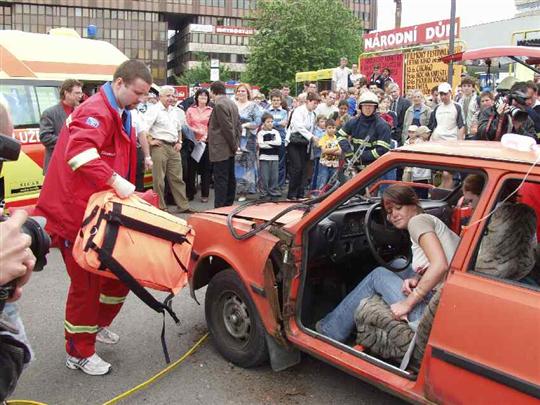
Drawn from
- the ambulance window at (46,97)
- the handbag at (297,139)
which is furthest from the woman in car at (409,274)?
the handbag at (297,139)

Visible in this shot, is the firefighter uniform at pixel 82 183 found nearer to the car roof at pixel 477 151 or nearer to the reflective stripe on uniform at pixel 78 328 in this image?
the reflective stripe on uniform at pixel 78 328

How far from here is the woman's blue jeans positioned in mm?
3152

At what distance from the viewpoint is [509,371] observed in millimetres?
2238

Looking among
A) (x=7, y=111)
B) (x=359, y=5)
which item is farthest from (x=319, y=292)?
(x=359, y=5)

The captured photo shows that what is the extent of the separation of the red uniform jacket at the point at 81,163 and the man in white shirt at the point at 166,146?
15.4 feet

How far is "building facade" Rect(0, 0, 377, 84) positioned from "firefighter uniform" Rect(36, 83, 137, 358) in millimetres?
80262

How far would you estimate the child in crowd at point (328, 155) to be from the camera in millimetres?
8922

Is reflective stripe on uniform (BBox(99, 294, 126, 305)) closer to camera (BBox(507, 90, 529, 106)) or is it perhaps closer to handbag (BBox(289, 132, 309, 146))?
camera (BBox(507, 90, 529, 106))

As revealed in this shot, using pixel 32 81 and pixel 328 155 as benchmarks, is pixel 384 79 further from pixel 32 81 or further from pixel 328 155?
pixel 32 81

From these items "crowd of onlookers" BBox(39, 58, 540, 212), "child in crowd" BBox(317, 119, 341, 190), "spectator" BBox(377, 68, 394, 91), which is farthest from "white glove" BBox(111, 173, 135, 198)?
"spectator" BBox(377, 68, 394, 91)

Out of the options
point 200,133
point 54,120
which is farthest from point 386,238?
point 200,133

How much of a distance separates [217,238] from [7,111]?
6.98 ft

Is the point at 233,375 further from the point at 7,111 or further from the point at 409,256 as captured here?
the point at 7,111

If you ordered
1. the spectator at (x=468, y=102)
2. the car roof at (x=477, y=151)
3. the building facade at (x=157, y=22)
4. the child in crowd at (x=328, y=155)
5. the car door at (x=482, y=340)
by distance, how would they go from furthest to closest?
the building facade at (x=157, y=22) → the spectator at (x=468, y=102) → the child in crowd at (x=328, y=155) → the car roof at (x=477, y=151) → the car door at (x=482, y=340)
